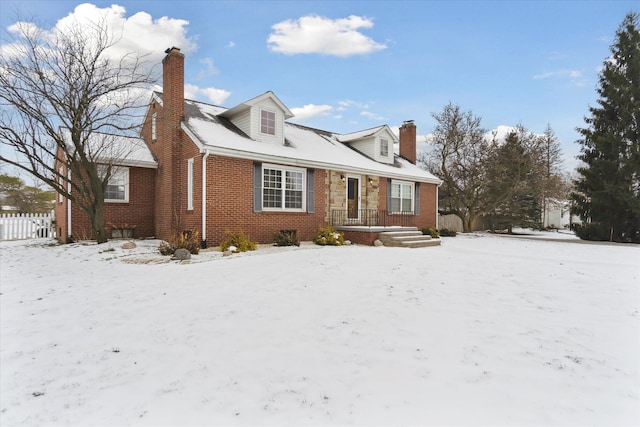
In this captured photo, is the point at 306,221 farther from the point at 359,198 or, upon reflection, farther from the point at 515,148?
the point at 515,148

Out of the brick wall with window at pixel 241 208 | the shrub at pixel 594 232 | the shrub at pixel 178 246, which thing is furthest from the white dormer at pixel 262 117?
the shrub at pixel 594 232

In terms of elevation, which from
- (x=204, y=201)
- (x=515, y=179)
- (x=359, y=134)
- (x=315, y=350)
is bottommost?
(x=315, y=350)

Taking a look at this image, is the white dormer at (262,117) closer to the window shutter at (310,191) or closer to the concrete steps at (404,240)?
the window shutter at (310,191)

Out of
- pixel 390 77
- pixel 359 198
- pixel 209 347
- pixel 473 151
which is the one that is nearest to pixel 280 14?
pixel 390 77

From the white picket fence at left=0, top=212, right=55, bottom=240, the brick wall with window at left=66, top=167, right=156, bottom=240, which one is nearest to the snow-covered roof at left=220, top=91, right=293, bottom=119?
the brick wall with window at left=66, top=167, right=156, bottom=240

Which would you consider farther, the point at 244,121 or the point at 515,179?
the point at 515,179

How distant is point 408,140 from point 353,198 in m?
8.02

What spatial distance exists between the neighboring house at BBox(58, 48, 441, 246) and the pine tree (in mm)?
11198

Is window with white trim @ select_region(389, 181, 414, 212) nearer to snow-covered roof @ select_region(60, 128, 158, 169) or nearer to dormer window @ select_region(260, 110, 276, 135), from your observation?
dormer window @ select_region(260, 110, 276, 135)

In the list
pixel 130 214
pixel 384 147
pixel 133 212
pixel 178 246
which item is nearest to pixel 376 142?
pixel 384 147

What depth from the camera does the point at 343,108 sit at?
17.2 meters

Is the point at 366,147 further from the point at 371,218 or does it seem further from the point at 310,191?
the point at 310,191

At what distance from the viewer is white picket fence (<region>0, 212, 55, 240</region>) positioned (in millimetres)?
13625

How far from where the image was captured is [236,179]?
36.3ft
